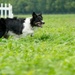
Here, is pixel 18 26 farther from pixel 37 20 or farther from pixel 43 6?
pixel 43 6

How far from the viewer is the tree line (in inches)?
2591

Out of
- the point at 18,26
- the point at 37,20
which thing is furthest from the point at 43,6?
the point at 18,26

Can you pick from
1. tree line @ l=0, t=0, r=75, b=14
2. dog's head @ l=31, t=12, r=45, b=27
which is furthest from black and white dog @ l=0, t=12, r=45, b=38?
tree line @ l=0, t=0, r=75, b=14

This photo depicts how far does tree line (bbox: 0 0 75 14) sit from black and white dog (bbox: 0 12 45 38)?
53075 mm

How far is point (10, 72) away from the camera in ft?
15.2

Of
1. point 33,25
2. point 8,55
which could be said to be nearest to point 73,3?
point 33,25

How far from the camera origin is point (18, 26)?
38.2 feet

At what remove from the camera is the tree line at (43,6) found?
65812mm

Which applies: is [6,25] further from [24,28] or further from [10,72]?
[10,72]

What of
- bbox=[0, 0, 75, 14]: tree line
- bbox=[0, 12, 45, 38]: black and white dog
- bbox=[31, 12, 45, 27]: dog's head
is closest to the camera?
bbox=[0, 12, 45, 38]: black and white dog

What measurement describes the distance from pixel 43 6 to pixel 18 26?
190 ft

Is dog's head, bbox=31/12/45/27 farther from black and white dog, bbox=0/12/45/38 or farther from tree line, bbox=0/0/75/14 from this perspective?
tree line, bbox=0/0/75/14

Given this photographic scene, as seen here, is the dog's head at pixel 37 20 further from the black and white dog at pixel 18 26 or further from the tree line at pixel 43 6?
the tree line at pixel 43 6

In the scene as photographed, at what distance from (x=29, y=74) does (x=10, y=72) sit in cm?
35
